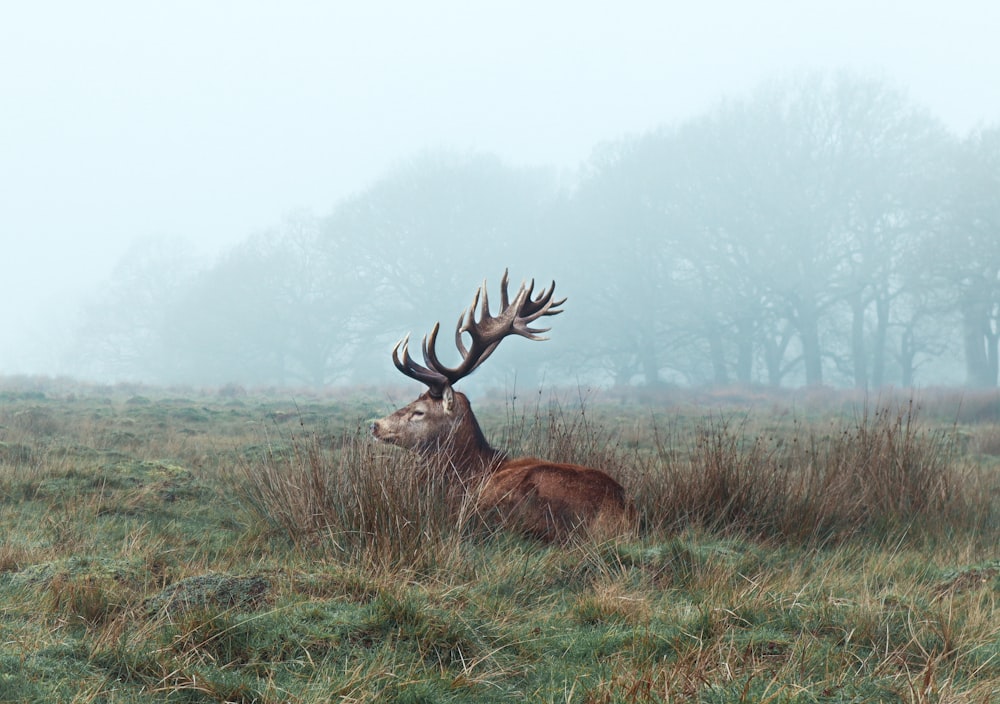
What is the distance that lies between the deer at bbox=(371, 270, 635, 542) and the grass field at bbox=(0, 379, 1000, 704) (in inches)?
8.6

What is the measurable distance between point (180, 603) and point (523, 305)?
369 cm

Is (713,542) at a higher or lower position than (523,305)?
lower

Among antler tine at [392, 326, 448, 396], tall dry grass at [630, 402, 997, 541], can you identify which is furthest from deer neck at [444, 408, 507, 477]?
tall dry grass at [630, 402, 997, 541]

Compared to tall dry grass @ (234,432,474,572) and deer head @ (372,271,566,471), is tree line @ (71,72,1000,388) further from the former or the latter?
tall dry grass @ (234,432,474,572)

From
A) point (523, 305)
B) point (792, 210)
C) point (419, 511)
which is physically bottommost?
point (419, 511)

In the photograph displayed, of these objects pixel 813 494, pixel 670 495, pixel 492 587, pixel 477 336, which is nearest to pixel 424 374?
pixel 477 336

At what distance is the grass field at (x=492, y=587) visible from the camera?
120 inches

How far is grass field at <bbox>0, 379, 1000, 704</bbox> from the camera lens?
3061mm

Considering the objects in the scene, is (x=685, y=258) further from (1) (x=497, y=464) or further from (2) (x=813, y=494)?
(1) (x=497, y=464)

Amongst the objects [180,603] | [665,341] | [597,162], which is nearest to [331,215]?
[597,162]

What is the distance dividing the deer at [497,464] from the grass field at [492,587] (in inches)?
8.6

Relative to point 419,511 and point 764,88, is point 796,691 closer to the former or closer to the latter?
point 419,511

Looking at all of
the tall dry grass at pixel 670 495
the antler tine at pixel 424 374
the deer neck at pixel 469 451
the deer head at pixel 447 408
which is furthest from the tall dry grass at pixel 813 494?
the antler tine at pixel 424 374

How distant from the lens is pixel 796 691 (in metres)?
2.81
